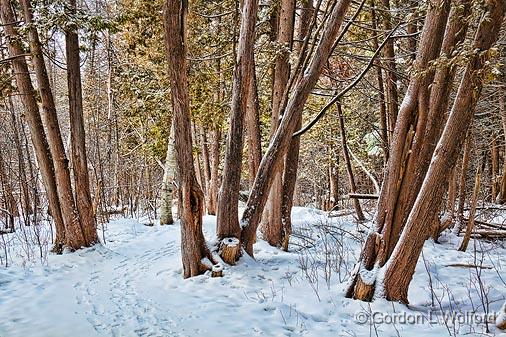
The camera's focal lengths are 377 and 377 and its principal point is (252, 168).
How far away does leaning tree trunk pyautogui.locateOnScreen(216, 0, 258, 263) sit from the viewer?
563 centimetres

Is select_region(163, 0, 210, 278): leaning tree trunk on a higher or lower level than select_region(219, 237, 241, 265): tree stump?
higher

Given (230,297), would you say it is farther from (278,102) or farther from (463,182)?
(463,182)

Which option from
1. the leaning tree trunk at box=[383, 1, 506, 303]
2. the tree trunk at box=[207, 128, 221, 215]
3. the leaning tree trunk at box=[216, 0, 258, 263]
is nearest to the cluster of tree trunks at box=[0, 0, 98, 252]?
the leaning tree trunk at box=[216, 0, 258, 263]

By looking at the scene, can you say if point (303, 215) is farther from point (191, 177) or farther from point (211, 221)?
point (191, 177)

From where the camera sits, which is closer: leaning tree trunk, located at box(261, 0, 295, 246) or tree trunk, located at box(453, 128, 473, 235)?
leaning tree trunk, located at box(261, 0, 295, 246)

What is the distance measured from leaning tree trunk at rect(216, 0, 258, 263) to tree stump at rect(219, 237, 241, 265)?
2 centimetres

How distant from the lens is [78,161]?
6.99 metres

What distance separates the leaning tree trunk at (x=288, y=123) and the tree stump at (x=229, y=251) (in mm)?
361

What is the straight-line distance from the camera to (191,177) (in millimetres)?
5227

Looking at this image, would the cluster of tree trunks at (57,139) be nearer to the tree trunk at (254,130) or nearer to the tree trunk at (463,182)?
the tree trunk at (254,130)

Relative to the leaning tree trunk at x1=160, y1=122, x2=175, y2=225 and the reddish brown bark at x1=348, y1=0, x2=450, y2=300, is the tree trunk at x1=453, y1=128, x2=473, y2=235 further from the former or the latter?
the leaning tree trunk at x1=160, y1=122, x2=175, y2=225

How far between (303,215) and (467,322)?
7.06 metres

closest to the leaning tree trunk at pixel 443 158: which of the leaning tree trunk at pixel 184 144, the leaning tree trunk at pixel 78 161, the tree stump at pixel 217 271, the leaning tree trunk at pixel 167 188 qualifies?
the tree stump at pixel 217 271

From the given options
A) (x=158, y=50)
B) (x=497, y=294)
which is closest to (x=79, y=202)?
(x=158, y=50)
